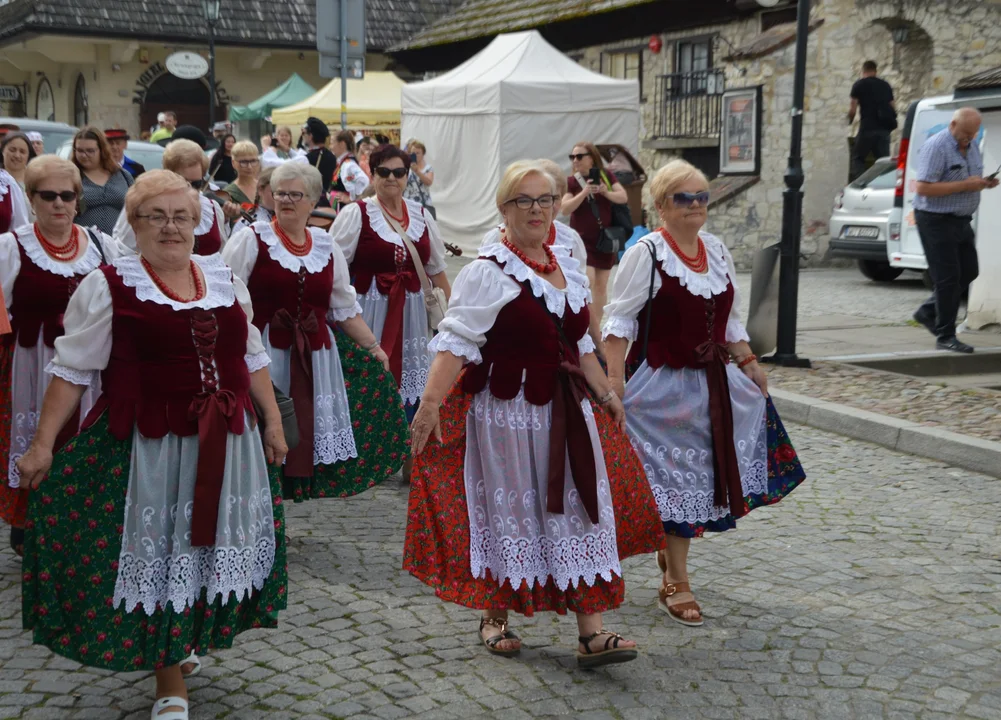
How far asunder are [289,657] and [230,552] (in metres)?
0.79

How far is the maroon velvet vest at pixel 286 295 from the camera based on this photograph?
5922 mm

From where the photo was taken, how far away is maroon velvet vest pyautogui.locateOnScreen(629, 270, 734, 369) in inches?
197

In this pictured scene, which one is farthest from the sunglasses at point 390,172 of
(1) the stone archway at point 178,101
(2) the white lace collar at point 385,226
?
(1) the stone archway at point 178,101

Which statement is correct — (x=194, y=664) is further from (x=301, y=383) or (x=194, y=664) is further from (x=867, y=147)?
(x=867, y=147)

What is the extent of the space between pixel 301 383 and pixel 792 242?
5437 mm

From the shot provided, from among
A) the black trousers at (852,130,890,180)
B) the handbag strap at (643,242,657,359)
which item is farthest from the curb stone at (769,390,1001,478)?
the black trousers at (852,130,890,180)

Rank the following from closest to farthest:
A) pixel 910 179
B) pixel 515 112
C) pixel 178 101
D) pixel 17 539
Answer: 1. pixel 17 539
2. pixel 910 179
3. pixel 515 112
4. pixel 178 101

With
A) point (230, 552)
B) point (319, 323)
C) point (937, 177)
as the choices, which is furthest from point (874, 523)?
point (937, 177)

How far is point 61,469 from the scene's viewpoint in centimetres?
395

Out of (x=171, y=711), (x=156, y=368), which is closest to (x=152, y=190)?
(x=156, y=368)

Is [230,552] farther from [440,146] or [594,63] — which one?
[594,63]

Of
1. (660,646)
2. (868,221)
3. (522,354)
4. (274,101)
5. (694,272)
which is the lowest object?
(660,646)

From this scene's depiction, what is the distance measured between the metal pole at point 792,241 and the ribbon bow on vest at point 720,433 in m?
5.35

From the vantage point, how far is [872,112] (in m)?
18.4
